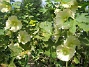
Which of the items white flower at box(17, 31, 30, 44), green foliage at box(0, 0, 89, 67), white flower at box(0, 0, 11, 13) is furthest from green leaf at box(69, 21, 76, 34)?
white flower at box(0, 0, 11, 13)

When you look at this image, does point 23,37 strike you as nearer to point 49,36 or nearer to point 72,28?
point 49,36

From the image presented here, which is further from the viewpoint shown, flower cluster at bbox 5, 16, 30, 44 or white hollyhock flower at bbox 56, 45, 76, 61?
flower cluster at bbox 5, 16, 30, 44

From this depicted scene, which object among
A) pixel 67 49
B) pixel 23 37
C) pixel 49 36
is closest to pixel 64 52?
pixel 67 49

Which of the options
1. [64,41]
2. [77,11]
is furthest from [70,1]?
[64,41]

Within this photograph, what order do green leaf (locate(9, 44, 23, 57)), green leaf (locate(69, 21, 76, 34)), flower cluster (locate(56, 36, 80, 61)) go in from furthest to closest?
1. green leaf (locate(9, 44, 23, 57))
2. flower cluster (locate(56, 36, 80, 61))
3. green leaf (locate(69, 21, 76, 34))

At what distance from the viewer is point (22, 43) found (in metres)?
2.07

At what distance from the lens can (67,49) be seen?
1771 mm

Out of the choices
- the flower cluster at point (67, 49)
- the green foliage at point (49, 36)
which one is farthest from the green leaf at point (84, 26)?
the flower cluster at point (67, 49)

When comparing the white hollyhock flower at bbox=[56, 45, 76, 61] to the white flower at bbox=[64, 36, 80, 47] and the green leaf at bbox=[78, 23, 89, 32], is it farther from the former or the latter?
the green leaf at bbox=[78, 23, 89, 32]

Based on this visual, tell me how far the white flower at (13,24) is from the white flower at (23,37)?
52 mm

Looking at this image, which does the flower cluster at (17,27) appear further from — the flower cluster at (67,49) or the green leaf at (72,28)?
the green leaf at (72,28)

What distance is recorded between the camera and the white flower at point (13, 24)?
6.85ft

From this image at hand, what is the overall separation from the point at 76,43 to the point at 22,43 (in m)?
0.50

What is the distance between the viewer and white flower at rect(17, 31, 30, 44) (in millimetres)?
2027
